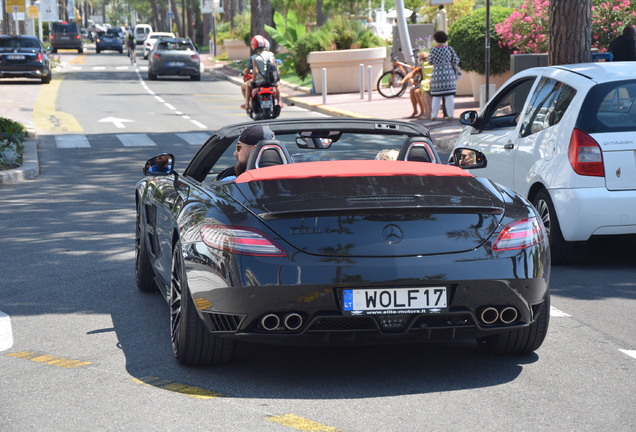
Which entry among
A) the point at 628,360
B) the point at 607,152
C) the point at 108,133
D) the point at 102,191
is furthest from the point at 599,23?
the point at 628,360

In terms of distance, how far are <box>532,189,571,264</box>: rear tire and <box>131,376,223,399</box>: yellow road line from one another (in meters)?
4.06

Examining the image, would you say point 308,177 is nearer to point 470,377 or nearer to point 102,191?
point 470,377

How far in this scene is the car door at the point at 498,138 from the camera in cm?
971

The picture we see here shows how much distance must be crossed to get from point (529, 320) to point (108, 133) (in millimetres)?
18992

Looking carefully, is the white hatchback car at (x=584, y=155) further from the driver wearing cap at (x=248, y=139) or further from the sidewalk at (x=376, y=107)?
the sidewalk at (x=376, y=107)

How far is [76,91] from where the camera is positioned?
38.1m

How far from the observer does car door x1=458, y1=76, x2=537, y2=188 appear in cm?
971

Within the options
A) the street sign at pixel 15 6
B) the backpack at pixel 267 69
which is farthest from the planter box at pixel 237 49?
the backpack at pixel 267 69

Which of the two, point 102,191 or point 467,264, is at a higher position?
point 467,264

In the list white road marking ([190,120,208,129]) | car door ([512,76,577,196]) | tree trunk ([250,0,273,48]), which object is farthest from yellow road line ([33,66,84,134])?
car door ([512,76,577,196])

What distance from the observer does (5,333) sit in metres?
6.72

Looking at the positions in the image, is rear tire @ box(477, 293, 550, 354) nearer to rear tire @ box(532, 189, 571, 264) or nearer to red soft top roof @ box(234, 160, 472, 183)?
red soft top roof @ box(234, 160, 472, 183)

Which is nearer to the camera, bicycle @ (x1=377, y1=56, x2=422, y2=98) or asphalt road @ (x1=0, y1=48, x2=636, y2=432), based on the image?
asphalt road @ (x1=0, y1=48, x2=636, y2=432)

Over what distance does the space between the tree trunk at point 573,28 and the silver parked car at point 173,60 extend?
95.5 feet
